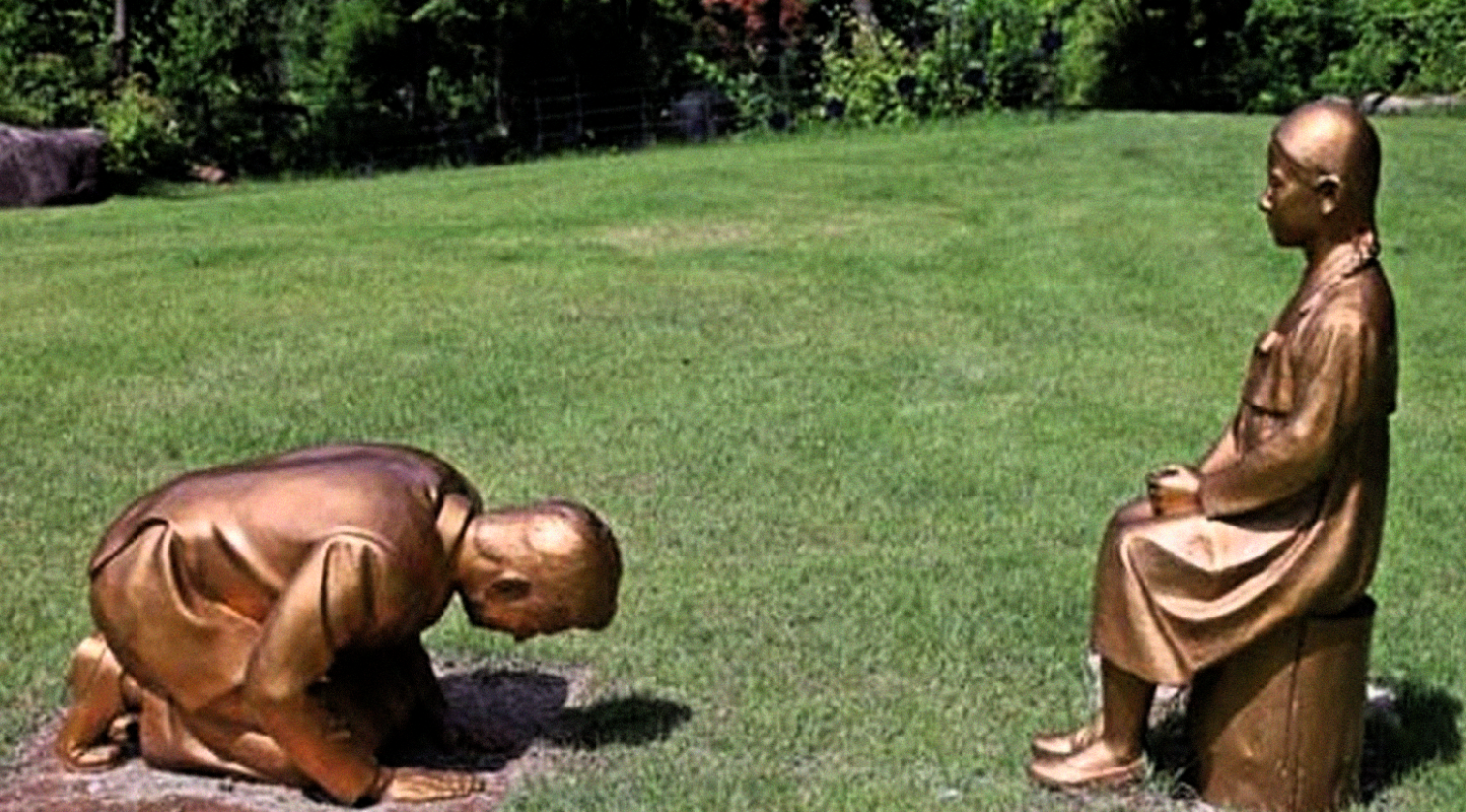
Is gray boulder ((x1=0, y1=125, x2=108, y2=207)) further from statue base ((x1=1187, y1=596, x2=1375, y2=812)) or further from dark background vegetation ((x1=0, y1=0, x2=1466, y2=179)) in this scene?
statue base ((x1=1187, y1=596, x2=1375, y2=812))

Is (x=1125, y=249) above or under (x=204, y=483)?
under

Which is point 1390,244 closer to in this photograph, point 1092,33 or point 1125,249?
point 1125,249

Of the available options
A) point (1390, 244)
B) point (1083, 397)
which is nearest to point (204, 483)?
point (1083, 397)

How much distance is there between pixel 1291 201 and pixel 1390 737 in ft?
5.48

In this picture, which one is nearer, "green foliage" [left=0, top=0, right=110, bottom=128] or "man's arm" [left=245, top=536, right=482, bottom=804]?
"man's arm" [left=245, top=536, right=482, bottom=804]

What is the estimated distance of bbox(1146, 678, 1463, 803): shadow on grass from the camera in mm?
5129

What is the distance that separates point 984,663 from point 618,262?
303 inches

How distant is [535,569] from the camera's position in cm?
479

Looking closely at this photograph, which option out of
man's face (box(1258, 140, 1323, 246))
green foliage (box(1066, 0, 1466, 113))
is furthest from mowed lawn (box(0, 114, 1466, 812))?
green foliage (box(1066, 0, 1466, 113))

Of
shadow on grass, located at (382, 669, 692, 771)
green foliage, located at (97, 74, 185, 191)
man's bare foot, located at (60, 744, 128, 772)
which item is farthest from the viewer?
green foliage, located at (97, 74, 185, 191)

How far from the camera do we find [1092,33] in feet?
92.7

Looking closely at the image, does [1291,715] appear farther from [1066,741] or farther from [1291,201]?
[1291,201]

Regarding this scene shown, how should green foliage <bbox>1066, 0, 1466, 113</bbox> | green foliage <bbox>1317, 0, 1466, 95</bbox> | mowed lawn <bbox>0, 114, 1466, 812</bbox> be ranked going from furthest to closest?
green foliage <bbox>1066, 0, 1466, 113</bbox>, green foliage <bbox>1317, 0, 1466, 95</bbox>, mowed lawn <bbox>0, 114, 1466, 812</bbox>

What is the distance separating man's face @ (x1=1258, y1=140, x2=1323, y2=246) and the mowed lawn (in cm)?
145
